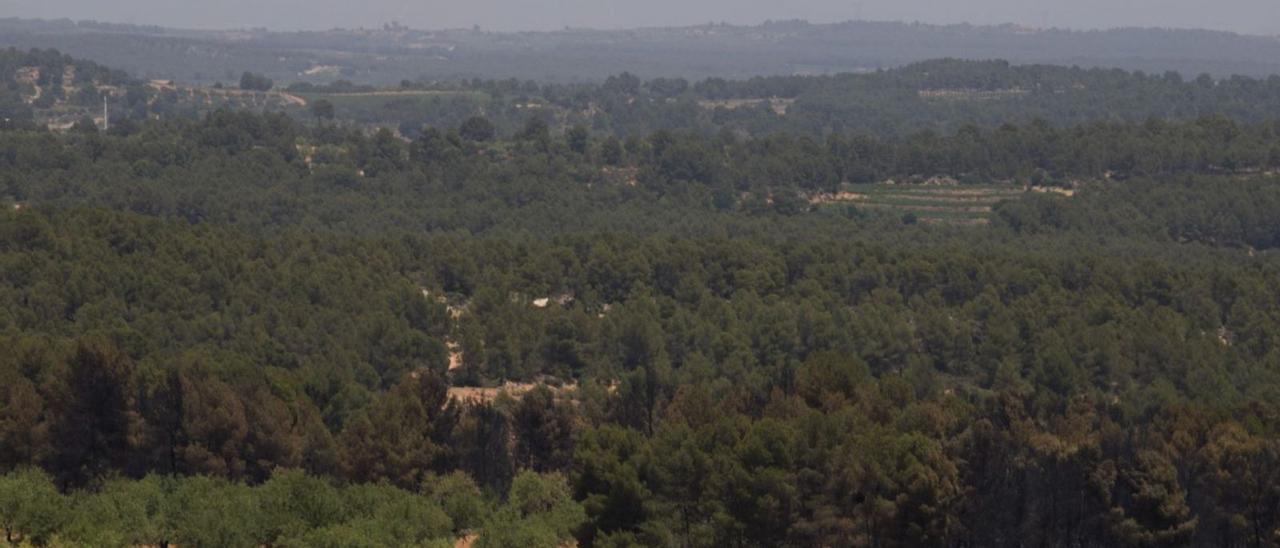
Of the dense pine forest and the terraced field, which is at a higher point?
the dense pine forest

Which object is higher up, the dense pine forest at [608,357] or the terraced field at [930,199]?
the dense pine forest at [608,357]

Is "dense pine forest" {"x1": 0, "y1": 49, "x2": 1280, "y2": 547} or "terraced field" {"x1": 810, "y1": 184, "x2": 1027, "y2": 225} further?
"terraced field" {"x1": 810, "y1": 184, "x2": 1027, "y2": 225}

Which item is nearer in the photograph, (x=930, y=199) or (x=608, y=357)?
(x=608, y=357)

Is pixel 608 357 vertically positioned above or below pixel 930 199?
above

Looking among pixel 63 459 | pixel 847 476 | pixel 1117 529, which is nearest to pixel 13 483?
pixel 63 459

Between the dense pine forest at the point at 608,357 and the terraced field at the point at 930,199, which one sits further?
the terraced field at the point at 930,199
